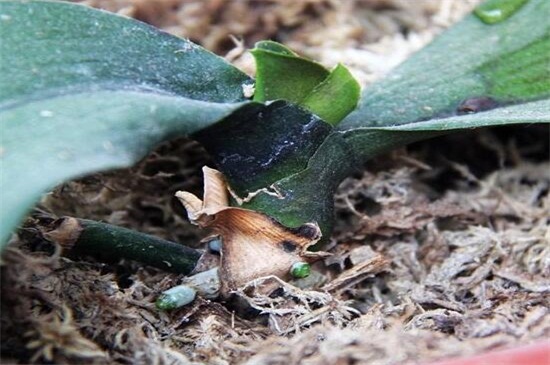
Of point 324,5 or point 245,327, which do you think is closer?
point 245,327

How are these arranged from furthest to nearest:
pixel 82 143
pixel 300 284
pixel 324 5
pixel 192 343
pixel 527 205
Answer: pixel 324 5
pixel 527 205
pixel 300 284
pixel 192 343
pixel 82 143

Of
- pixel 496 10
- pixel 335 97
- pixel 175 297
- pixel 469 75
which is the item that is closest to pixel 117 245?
pixel 175 297

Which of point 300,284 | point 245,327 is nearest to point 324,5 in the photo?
point 300,284

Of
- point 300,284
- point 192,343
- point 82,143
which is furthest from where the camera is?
point 300,284

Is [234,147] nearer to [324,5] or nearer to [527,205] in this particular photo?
[527,205]

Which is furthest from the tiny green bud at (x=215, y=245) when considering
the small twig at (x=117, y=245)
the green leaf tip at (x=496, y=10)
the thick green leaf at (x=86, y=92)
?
the green leaf tip at (x=496, y=10)

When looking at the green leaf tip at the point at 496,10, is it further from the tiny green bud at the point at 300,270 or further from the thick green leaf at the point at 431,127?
the tiny green bud at the point at 300,270

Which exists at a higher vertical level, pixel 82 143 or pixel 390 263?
pixel 82 143

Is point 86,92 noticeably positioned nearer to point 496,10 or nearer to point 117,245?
point 117,245
